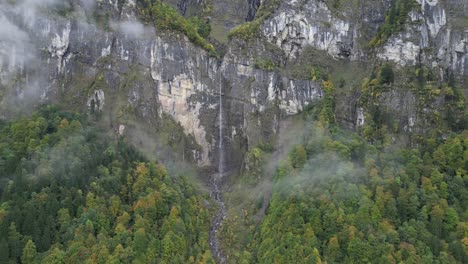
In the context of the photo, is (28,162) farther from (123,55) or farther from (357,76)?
(357,76)

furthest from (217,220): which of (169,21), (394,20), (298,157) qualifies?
(394,20)

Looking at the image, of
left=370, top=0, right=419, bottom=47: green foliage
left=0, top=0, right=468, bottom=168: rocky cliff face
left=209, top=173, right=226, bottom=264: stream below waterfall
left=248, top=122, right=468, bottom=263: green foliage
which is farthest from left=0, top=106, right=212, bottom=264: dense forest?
left=370, top=0, right=419, bottom=47: green foliage

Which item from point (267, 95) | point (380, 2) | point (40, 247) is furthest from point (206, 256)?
point (380, 2)

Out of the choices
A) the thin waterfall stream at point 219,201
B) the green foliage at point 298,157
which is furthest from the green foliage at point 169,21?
the green foliage at point 298,157

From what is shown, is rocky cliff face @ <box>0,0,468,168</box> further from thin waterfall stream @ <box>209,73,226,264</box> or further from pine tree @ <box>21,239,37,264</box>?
A: pine tree @ <box>21,239,37,264</box>

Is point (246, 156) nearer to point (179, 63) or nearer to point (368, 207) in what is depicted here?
point (179, 63)

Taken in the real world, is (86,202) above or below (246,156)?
below
